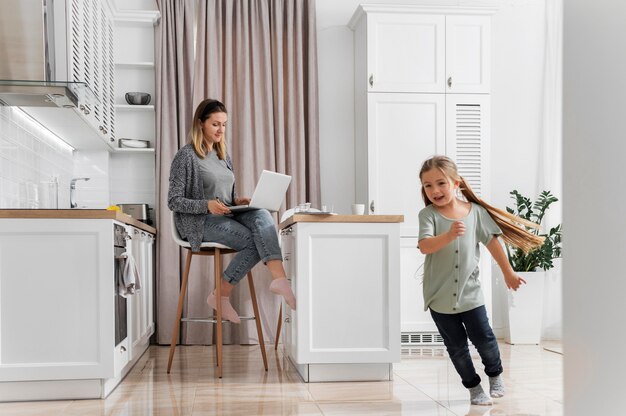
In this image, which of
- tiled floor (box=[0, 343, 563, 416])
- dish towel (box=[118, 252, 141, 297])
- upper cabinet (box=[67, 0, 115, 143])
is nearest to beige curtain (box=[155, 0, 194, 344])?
upper cabinet (box=[67, 0, 115, 143])

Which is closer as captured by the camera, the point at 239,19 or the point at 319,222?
the point at 319,222

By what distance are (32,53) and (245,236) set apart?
1.37m

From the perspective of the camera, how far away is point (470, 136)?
5.12 m

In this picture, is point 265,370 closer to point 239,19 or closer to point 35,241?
point 35,241

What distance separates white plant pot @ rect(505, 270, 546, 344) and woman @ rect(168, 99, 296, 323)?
2124 mm

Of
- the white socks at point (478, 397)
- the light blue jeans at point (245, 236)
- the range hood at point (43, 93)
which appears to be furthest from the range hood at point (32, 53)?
the white socks at point (478, 397)

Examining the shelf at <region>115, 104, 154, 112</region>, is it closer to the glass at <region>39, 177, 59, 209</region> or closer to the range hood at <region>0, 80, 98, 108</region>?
the glass at <region>39, 177, 59, 209</region>

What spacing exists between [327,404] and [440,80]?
2821 mm

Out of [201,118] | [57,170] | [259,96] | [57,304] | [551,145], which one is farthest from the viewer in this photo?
[551,145]

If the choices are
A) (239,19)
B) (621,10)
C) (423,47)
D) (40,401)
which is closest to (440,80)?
(423,47)

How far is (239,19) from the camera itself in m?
5.31

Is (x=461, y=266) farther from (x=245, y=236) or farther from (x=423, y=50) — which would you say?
(x=423, y=50)

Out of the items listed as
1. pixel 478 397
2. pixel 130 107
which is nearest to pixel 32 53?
pixel 130 107

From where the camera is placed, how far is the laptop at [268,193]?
385 centimetres
